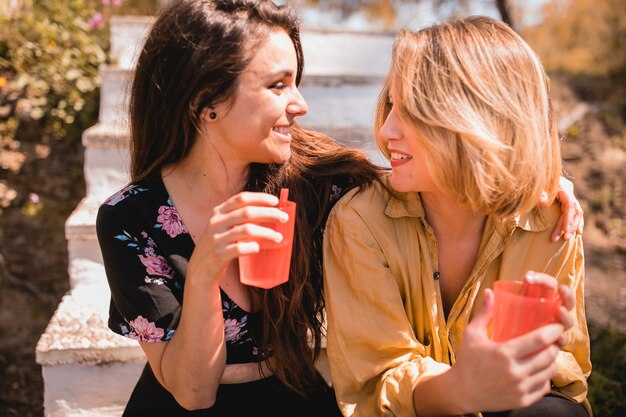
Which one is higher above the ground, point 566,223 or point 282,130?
point 282,130

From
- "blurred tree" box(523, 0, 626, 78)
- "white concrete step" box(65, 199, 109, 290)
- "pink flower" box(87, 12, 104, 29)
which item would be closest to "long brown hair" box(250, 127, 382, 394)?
"white concrete step" box(65, 199, 109, 290)

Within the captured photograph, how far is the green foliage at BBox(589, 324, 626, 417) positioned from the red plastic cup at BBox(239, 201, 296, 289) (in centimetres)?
150

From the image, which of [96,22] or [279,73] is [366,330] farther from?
[96,22]

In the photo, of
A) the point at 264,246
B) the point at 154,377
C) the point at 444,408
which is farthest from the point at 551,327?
the point at 154,377

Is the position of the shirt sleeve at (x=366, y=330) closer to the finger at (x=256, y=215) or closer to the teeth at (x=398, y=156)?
the teeth at (x=398, y=156)

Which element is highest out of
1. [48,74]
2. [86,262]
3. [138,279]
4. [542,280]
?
[48,74]

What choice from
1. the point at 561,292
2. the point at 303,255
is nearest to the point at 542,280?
the point at 561,292

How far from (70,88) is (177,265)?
211 centimetres

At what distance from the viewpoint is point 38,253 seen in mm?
3123

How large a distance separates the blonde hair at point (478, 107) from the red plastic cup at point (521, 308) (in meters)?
0.32

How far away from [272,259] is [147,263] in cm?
46

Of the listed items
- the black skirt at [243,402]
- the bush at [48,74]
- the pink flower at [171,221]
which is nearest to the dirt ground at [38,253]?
the bush at [48,74]

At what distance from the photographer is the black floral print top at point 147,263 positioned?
164 cm

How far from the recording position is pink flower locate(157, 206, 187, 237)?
68.5 inches
